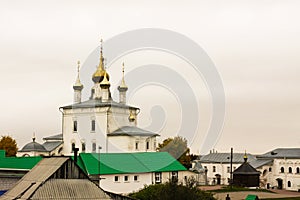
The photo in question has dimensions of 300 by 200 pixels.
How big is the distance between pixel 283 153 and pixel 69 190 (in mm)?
42262

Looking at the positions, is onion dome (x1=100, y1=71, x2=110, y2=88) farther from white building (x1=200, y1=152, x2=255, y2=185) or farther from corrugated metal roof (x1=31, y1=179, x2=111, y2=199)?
corrugated metal roof (x1=31, y1=179, x2=111, y2=199)

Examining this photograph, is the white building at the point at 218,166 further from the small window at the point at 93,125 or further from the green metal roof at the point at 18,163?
the green metal roof at the point at 18,163

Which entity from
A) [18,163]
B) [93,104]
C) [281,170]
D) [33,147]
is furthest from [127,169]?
[281,170]

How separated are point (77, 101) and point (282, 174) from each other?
2303 centimetres

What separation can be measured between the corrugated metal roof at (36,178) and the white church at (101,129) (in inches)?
1205

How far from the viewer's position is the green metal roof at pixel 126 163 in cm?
3262

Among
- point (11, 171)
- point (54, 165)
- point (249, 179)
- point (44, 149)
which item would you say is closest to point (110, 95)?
point (44, 149)

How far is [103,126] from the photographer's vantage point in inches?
2085

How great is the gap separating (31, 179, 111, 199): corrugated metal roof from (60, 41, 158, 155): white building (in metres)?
31.7

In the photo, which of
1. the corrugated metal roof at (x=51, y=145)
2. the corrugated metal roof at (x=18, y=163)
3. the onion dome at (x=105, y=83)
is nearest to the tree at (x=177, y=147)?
the onion dome at (x=105, y=83)

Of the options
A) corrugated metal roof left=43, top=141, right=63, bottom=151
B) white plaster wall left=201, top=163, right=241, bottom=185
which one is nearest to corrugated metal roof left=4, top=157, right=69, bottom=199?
corrugated metal roof left=43, top=141, right=63, bottom=151

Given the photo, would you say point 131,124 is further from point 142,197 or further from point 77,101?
point 142,197

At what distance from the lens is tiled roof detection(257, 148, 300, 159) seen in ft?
183

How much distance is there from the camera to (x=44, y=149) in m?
54.2
